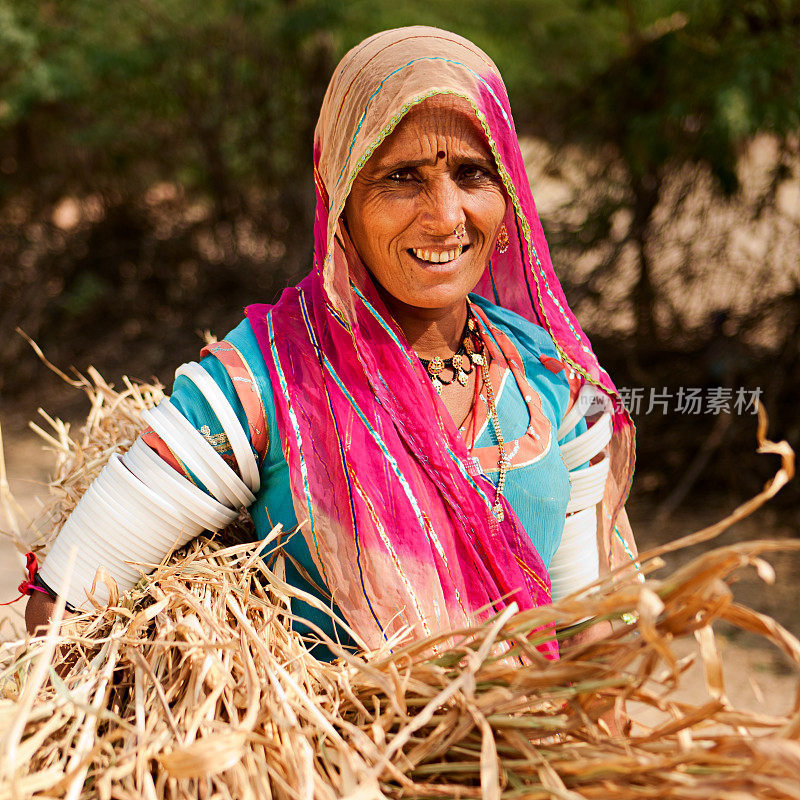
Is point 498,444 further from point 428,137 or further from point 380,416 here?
point 428,137

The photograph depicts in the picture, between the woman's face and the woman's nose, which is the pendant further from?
the woman's nose

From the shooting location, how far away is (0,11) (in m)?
5.39

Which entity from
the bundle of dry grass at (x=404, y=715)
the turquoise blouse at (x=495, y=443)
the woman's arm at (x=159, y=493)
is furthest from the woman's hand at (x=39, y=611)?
the turquoise blouse at (x=495, y=443)

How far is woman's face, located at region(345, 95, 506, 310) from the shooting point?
1.24 m

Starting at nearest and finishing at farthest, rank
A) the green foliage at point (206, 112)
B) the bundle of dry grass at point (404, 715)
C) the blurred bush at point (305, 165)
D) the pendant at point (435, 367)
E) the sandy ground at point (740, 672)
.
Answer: the bundle of dry grass at point (404, 715), the pendant at point (435, 367), the sandy ground at point (740, 672), the blurred bush at point (305, 165), the green foliage at point (206, 112)

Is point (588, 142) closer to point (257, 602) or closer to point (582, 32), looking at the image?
point (582, 32)

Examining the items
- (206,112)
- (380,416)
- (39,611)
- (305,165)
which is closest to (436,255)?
(380,416)

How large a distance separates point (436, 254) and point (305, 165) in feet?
16.5

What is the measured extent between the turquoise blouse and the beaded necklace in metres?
0.01

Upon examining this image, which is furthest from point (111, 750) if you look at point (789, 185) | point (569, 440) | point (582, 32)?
point (582, 32)

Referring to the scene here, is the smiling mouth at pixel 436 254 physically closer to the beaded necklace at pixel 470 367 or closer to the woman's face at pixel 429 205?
the woman's face at pixel 429 205

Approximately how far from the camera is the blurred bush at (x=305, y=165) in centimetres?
427

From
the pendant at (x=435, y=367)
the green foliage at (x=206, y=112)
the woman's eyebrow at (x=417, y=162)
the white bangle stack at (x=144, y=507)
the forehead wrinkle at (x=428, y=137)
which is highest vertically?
the green foliage at (x=206, y=112)

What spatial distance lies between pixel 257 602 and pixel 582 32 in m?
5.01
